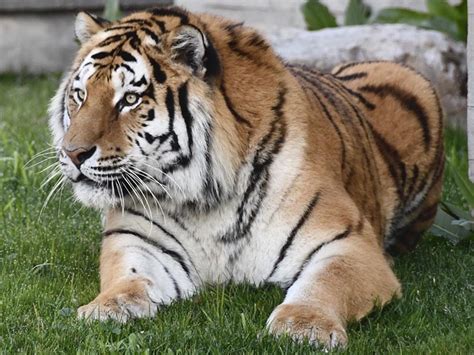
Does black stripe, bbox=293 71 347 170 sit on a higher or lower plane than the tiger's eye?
lower

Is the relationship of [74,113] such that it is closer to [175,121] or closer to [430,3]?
[175,121]

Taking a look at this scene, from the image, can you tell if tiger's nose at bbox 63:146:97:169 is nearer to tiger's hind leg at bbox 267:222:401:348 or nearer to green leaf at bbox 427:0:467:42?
tiger's hind leg at bbox 267:222:401:348

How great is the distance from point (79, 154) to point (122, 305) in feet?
1.76

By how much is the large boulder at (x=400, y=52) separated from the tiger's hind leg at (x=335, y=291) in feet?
10.6

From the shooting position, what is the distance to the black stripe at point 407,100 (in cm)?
505

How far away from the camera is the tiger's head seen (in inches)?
145

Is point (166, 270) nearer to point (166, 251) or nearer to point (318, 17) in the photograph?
point (166, 251)

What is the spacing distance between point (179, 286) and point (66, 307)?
0.42m

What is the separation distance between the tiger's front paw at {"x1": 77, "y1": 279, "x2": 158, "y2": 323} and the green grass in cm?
4

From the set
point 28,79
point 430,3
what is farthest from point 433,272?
point 28,79

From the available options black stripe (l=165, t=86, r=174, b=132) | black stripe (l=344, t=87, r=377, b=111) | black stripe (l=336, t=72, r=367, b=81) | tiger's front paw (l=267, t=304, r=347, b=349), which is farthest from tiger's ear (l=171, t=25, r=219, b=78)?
black stripe (l=336, t=72, r=367, b=81)

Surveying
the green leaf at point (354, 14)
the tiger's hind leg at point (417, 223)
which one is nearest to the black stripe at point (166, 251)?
the tiger's hind leg at point (417, 223)

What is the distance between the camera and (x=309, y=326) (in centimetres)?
326

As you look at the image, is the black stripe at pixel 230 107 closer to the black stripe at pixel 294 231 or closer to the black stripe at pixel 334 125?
the black stripe at pixel 294 231
